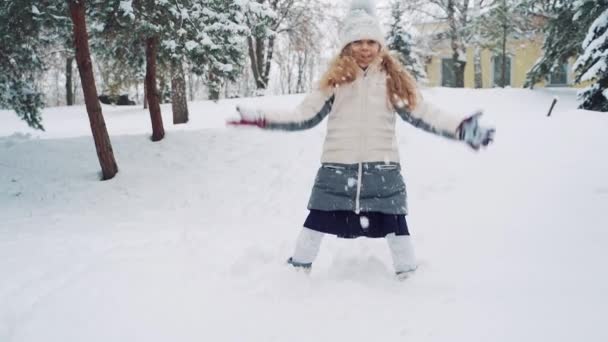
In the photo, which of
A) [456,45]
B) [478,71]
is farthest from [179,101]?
[478,71]

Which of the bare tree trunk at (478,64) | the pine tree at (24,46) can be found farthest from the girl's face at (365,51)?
the bare tree trunk at (478,64)

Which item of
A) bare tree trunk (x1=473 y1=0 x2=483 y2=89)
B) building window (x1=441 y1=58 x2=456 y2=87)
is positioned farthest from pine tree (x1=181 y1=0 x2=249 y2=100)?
building window (x1=441 y1=58 x2=456 y2=87)

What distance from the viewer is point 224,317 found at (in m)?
2.88

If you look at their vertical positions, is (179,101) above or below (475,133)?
above

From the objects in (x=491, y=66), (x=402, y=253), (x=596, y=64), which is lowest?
(x=402, y=253)

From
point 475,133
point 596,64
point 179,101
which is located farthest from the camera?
point 179,101

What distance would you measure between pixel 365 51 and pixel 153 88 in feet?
24.8

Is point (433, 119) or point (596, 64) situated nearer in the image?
point (433, 119)

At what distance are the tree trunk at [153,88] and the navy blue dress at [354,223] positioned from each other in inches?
287

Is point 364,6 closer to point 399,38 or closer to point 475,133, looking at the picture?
point 475,133

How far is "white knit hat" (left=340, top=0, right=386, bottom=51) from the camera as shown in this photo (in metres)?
3.29

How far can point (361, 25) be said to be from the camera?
10.8 feet

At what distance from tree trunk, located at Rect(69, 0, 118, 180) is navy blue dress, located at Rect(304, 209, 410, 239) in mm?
6045

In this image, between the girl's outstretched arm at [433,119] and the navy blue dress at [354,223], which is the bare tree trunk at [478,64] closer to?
the girl's outstretched arm at [433,119]
